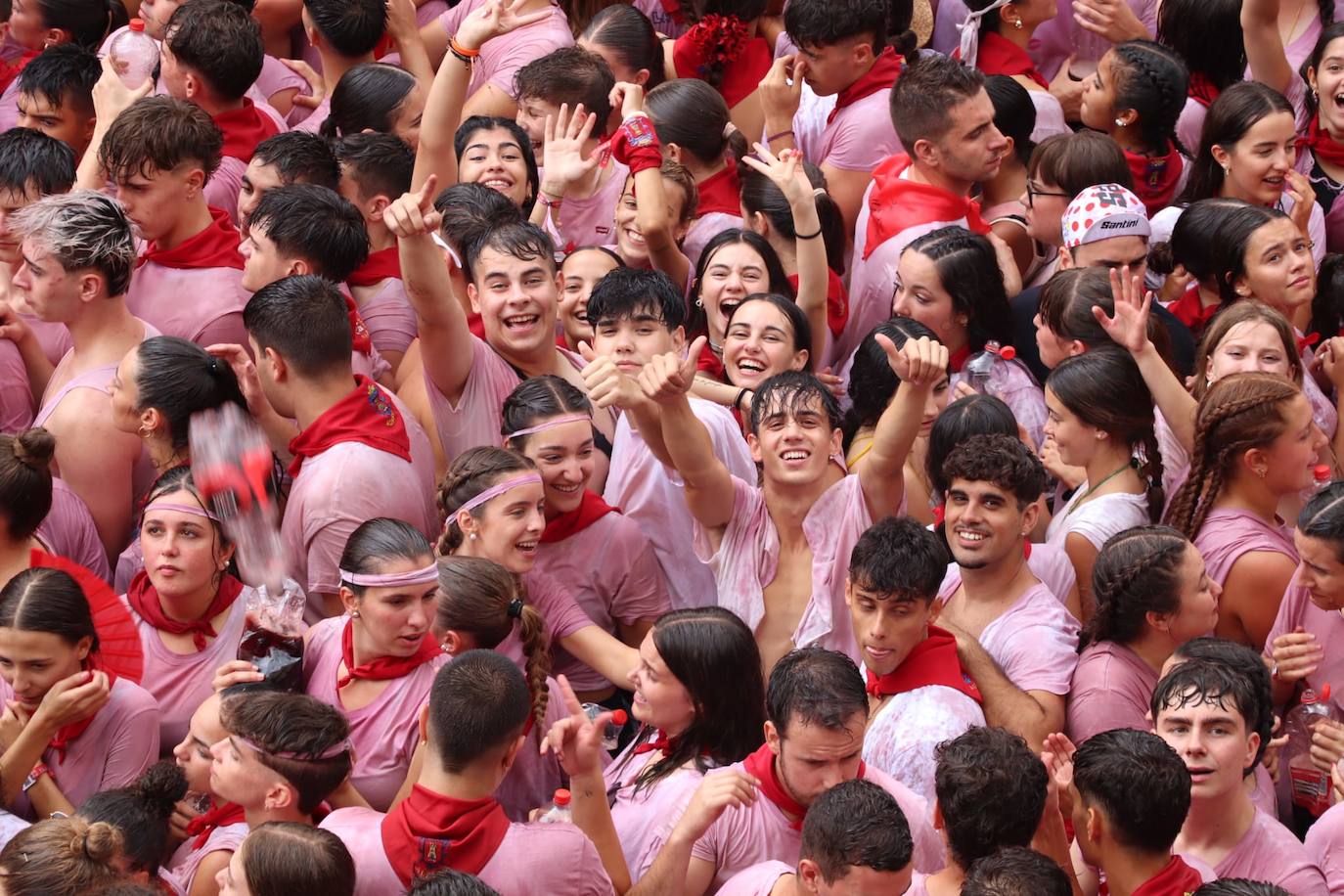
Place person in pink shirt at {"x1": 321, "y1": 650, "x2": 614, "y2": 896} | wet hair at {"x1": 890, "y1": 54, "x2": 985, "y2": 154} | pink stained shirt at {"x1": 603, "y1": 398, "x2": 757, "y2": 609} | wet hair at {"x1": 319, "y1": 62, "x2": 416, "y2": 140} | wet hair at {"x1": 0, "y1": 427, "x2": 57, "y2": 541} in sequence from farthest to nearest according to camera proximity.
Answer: wet hair at {"x1": 319, "y1": 62, "x2": 416, "y2": 140}
wet hair at {"x1": 890, "y1": 54, "x2": 985, "y2": 154}
pink stained shirt at {"x1": 603, "y1": 398, "x2": 757, "y2": 609}
wet hair at {"x1": 0, "y1": 427, "x2": 57, "y2": 541}
person in pink shirt at {"x1": 321, "y1": 650, "x2": 614, "y2": 896}

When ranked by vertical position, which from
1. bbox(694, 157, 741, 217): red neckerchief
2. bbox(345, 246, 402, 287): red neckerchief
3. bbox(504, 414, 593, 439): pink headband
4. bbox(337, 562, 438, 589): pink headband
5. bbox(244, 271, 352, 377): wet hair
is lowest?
bbox(694, 157, 741, 217): red neckerchief

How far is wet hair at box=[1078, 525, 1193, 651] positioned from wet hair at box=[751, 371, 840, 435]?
92 cm

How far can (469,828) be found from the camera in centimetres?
427

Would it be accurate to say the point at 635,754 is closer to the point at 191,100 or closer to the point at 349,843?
Result: the point at 349,843

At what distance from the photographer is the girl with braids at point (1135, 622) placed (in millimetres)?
4934

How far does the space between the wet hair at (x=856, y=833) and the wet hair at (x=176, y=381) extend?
7.59ft

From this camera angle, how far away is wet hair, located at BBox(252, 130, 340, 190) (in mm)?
6328

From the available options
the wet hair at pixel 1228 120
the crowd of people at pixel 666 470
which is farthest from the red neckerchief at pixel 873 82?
the wet hair at pixel 1228 120

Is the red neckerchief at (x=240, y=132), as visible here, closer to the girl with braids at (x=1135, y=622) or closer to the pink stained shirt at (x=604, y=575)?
the pink stained shirt at (x=604, y=575)

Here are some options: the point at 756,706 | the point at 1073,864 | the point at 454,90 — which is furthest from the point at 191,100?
the point at 1073,864

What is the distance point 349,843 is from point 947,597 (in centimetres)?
189

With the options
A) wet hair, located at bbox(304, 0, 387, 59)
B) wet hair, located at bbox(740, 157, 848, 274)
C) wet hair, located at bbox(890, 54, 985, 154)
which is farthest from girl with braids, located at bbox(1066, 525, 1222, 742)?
wet hair, located at bbox(304, 0, 387, 59)

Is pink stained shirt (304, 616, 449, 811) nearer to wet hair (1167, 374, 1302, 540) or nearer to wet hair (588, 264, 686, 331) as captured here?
wet hair (588, 264, 686, 331)

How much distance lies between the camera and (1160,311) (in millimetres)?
6340
